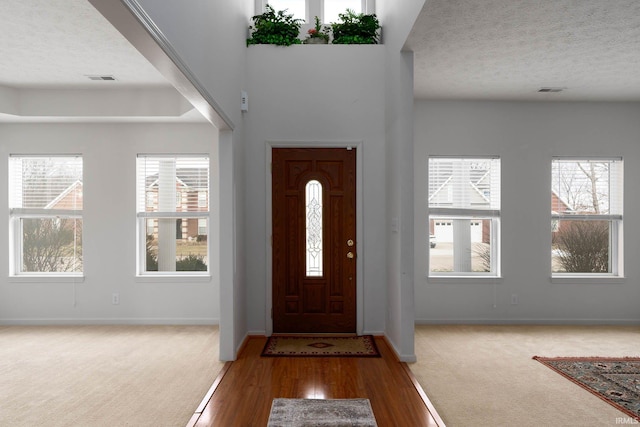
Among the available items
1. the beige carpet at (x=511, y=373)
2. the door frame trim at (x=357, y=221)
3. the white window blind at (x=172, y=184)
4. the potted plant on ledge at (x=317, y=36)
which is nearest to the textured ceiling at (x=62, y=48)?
the white window blind at (x=172, y=184)

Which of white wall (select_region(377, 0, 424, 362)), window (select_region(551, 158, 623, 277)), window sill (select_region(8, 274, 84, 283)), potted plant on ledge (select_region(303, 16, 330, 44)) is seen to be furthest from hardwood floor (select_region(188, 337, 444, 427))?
potted plant on ledge (select_region(303, 16, 330, 44))

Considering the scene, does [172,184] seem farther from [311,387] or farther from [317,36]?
[311,387]

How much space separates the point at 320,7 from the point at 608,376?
5.18 metres

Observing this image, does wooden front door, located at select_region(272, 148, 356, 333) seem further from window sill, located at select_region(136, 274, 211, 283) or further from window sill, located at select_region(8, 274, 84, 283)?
Answer: window sill, located at select_region(8, 274, 84, 283)

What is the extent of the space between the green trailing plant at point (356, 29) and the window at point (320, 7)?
0.56m

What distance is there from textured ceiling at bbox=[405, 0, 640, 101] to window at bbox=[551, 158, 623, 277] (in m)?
Answer: 0.91

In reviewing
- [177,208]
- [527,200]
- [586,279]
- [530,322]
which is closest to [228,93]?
[177,208]

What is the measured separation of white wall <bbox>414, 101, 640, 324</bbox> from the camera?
5852 mm

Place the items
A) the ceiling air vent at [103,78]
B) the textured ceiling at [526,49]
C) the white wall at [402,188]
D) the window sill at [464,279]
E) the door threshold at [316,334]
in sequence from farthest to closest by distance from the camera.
→ the window sill at [464,279], the door threshold at [316,334], the ceiling air vent at [103,78], the white wall at [402,188], the textured ceiling at [526,49]

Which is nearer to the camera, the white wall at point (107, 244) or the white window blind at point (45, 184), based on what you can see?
the white wall at point (107, 244)

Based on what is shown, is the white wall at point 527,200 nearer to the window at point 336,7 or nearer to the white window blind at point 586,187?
the white window blind at point 586,187

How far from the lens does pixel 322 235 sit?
5.45 meters

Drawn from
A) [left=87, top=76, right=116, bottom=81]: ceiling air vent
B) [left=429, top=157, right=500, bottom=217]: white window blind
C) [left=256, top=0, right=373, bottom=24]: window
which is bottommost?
[left=429, top=157, right=500, bottom=217]: white window blind

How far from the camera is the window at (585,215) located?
6.01 metres
